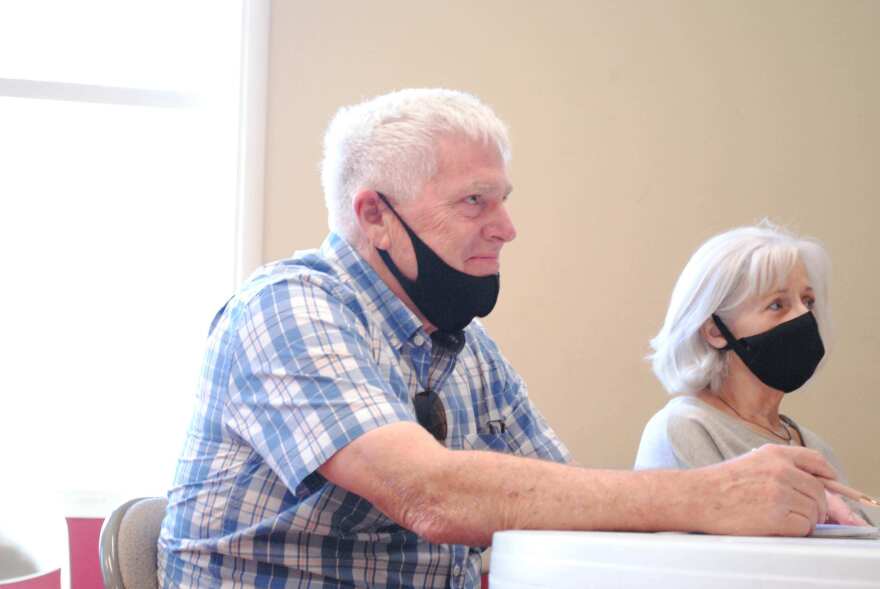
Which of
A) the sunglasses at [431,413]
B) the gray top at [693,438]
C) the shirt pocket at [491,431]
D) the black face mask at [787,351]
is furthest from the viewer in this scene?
the black face mask at [787,351]

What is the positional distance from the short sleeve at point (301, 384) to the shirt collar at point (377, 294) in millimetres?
167

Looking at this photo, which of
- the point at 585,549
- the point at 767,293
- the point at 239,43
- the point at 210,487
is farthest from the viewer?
the point at 239,43

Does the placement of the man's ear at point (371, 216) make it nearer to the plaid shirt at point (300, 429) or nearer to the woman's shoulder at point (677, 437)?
the plaid shirt at point (300, 429)

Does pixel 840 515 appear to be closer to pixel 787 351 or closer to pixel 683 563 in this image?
pixel 787 351

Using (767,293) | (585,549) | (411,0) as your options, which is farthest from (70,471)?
(585,549)

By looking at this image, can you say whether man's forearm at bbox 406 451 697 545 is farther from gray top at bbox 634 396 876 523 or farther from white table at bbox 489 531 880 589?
gray top at bbox 634 396 876 523

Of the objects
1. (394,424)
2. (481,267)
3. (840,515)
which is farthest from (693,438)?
(394,424)

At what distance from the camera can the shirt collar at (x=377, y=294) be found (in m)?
1.60

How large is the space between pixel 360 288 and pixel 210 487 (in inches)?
14.3

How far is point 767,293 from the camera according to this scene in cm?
236

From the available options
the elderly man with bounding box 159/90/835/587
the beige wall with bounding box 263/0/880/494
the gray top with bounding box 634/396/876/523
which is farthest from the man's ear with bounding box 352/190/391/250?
the beige wall with bounding box 263/0/880/494

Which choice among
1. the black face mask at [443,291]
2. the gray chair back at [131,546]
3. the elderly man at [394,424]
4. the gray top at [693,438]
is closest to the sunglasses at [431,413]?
the elderly man at [394,424]

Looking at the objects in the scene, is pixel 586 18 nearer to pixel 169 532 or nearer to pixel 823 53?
pixel 823 53

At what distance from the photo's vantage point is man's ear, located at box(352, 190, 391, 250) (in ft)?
5.46
